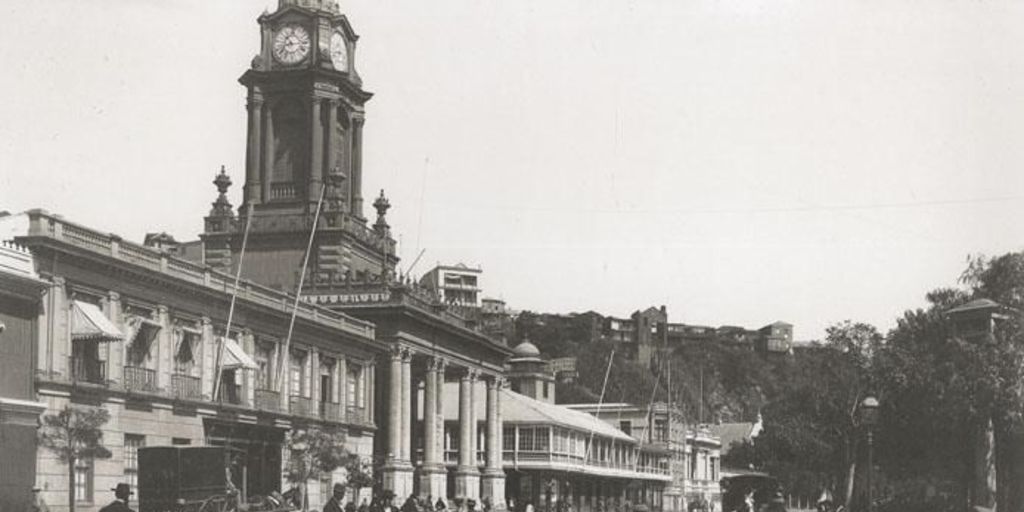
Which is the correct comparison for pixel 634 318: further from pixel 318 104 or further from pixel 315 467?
pixel 315 467

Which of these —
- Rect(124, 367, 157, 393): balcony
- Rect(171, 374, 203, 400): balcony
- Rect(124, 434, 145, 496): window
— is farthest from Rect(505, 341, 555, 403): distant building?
Rect(124, 434, 145, 496): window

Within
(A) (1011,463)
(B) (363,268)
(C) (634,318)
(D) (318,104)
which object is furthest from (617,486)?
(C) (634,318)

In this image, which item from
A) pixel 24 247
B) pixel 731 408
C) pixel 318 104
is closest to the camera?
pixel 24 247

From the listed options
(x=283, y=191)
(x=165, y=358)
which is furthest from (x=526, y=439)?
(x=165, y=358)

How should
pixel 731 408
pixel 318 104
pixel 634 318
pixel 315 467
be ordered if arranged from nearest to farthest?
1. pixel 315 467
2. pixel 318 104
3. pixel 731 408
4. pixel 634 318

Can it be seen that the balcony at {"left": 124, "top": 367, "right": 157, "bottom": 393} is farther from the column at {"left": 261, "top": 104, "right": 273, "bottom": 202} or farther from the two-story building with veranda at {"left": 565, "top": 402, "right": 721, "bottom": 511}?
the two-story building with veranda at {"left": 565, "top": 402, "right": 721, "bottom": 511}

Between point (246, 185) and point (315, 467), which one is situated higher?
point (246, 185)

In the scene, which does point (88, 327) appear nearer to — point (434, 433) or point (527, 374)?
point (434, 433)
